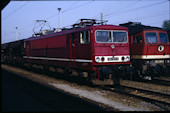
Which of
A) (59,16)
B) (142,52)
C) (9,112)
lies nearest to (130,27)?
(142,52)

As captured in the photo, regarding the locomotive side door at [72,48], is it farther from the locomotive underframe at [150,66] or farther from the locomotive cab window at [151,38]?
the locomotive cab window at [151,38]

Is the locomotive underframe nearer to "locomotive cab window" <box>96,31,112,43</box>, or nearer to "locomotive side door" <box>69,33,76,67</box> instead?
"locomotive cab window" <box>96,31,112,43</box>

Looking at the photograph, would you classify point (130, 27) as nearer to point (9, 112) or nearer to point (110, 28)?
point (110, 28)

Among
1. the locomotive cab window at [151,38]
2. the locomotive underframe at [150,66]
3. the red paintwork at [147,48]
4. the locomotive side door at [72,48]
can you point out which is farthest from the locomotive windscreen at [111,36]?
the locomotive underframe at [150,66]

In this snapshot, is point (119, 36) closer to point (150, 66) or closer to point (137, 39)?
point (137, 39)

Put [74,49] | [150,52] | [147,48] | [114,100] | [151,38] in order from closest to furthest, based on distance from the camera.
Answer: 1. [114,100]
2. [74,49]
3. [147,48]
4. [150,52]
5. [151,38]

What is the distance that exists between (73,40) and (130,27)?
4.98 meters

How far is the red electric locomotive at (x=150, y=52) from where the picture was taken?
46.6 ft

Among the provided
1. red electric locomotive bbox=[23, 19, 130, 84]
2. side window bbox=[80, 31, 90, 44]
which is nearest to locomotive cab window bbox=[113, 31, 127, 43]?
red electric locomotive bbox=[23, 19, 130, 84]

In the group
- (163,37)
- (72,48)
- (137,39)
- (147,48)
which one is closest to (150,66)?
(147,48)

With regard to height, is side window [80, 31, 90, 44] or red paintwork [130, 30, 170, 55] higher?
side window [80, 31, 90, 44]

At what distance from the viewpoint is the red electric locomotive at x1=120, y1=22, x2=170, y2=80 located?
14.2 m

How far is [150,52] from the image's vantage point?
14297mm

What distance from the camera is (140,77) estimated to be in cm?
1528
